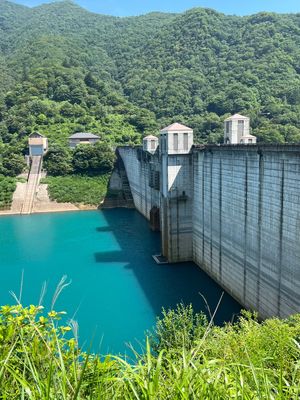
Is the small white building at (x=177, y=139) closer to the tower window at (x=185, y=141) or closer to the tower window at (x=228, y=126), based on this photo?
the tower window at (x=185, y=141)

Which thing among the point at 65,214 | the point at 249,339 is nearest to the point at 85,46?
the point at 65,214

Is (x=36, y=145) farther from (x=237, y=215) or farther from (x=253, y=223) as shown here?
(x=253, y=223)

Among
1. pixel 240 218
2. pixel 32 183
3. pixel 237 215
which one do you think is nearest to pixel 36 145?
pixel 32 183

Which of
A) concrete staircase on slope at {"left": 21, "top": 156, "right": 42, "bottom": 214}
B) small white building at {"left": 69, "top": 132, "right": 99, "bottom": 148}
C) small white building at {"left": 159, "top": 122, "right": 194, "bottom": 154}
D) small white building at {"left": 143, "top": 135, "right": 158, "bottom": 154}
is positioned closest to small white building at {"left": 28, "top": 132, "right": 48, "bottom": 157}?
concrete staircase on slope at {"left": 21, "top": 156, "right": 42, "bottom": 214}

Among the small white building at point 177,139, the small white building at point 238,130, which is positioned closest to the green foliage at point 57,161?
the small white building at point 238,130

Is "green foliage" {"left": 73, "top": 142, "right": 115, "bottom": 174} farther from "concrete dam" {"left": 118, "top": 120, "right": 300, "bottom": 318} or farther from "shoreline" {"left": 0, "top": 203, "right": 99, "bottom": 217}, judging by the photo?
"concrete dam" {"left": 118, "top": 120, "right": 300, "bottom": 318}

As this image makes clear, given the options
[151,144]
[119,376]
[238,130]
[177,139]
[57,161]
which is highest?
[238,130]

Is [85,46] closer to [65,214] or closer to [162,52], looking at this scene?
[162,52]
